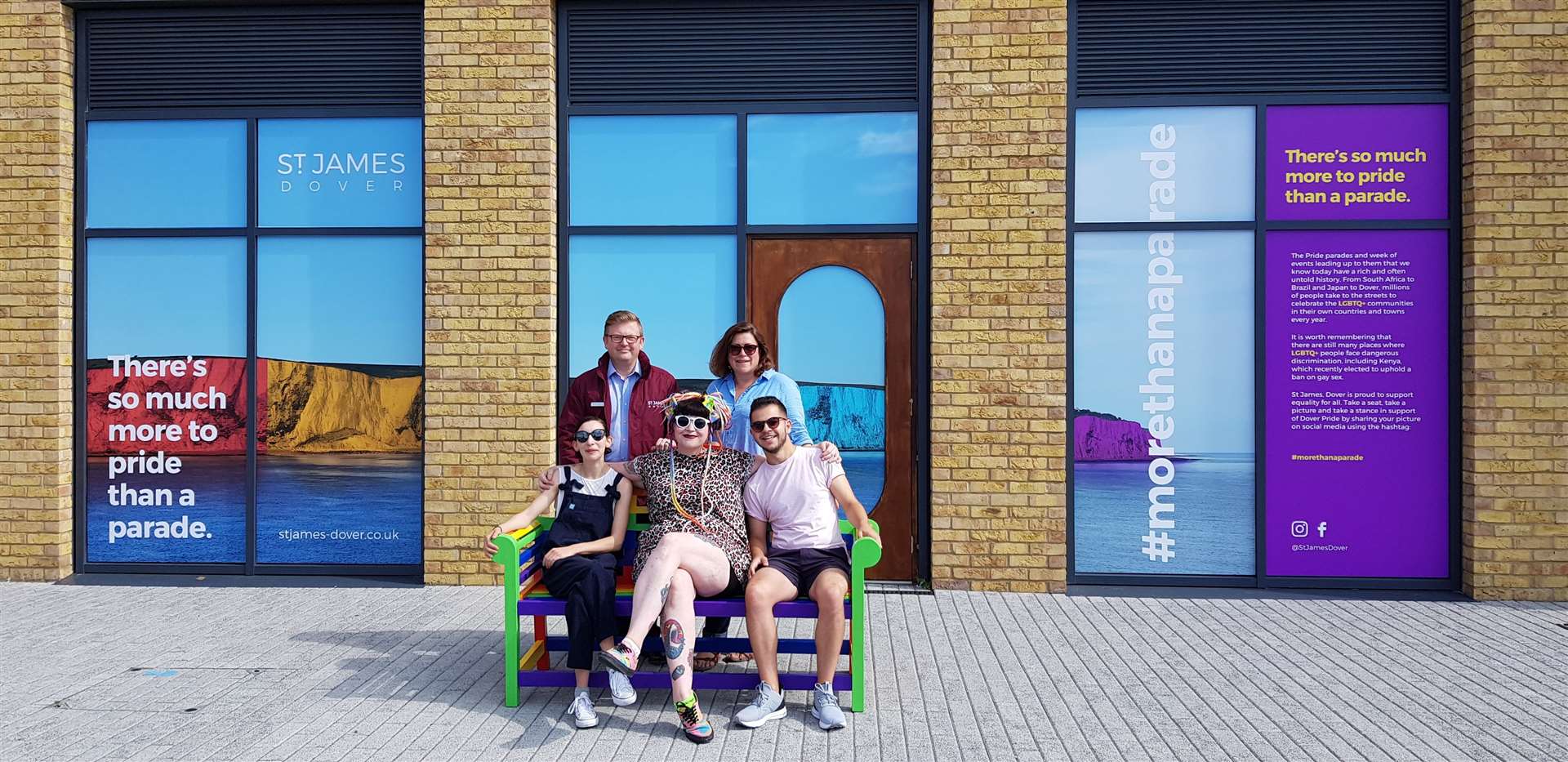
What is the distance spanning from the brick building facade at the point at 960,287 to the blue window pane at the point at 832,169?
0.28m

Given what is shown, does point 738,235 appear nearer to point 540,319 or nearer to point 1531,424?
point 540,319

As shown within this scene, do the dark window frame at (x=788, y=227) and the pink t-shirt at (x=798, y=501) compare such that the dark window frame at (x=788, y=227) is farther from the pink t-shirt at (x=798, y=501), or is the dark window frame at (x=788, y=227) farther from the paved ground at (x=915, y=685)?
the pink t-shirt at (x=798, y=501)

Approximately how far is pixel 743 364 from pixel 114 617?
4.40 metres

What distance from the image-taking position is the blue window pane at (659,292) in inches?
302

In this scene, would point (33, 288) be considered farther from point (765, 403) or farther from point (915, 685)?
point (915, 685)

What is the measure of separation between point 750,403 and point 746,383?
0.49ft

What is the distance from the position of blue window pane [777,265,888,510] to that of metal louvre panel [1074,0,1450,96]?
2178mm

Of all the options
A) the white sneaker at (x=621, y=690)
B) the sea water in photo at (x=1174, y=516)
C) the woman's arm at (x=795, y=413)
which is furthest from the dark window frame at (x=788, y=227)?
the white sneaker at (x=621, y=690)

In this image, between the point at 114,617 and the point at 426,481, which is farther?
the point at 426,481

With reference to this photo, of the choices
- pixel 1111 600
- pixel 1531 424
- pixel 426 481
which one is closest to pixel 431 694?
pixel 426 481

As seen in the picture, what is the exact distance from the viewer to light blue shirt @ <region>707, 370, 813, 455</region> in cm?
539

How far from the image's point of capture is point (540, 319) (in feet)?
24.5

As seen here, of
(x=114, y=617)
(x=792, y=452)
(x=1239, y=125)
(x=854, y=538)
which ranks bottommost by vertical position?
(x=114, y=617)

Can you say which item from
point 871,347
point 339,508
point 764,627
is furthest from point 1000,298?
point 339,508
